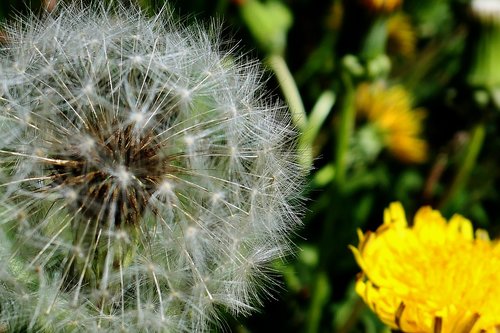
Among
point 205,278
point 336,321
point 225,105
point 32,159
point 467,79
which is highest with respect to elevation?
point 467,79

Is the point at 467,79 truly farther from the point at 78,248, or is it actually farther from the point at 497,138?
the point at 78,248

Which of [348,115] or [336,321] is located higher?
[348,115]

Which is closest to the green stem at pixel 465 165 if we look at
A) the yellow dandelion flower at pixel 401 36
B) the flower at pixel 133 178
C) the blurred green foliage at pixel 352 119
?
the blurred green foliage at pixel 352 119

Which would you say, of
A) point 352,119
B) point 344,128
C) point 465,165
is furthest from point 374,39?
point 465,165

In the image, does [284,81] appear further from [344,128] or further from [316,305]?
[316,305]

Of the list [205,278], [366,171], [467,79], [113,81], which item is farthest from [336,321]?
[113,81]

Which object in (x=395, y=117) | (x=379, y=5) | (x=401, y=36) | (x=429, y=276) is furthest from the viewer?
→ (x=401, y=36)
